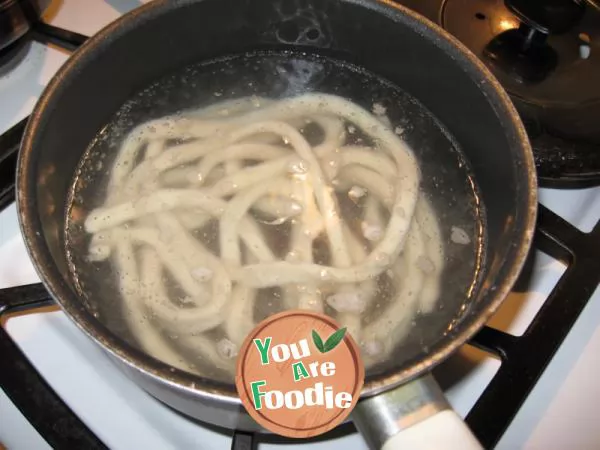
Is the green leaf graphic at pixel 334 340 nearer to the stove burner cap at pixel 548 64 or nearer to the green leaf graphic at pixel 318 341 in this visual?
the green leaf graphic at pixel 318 341

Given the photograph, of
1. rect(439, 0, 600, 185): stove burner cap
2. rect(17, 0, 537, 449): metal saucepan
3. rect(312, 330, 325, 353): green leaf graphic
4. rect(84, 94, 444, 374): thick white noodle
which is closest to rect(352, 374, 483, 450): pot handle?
rect(17, 0, 537, 449): metal saucepan

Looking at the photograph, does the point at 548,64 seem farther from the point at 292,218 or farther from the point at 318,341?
the point at 318,341

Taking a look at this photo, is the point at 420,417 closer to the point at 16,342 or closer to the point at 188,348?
the point at 188,348

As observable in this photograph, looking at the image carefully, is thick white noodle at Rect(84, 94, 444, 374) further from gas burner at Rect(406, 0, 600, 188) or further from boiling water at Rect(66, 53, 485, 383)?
gas burner at Rect(406, 0, 600, 188)

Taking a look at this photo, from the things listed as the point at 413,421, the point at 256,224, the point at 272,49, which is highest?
the point at 272,49

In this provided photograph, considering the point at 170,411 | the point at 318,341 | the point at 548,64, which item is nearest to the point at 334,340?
the point at 318,341

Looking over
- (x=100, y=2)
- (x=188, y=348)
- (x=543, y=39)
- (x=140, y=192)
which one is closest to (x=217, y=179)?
(x=140, y=192)
